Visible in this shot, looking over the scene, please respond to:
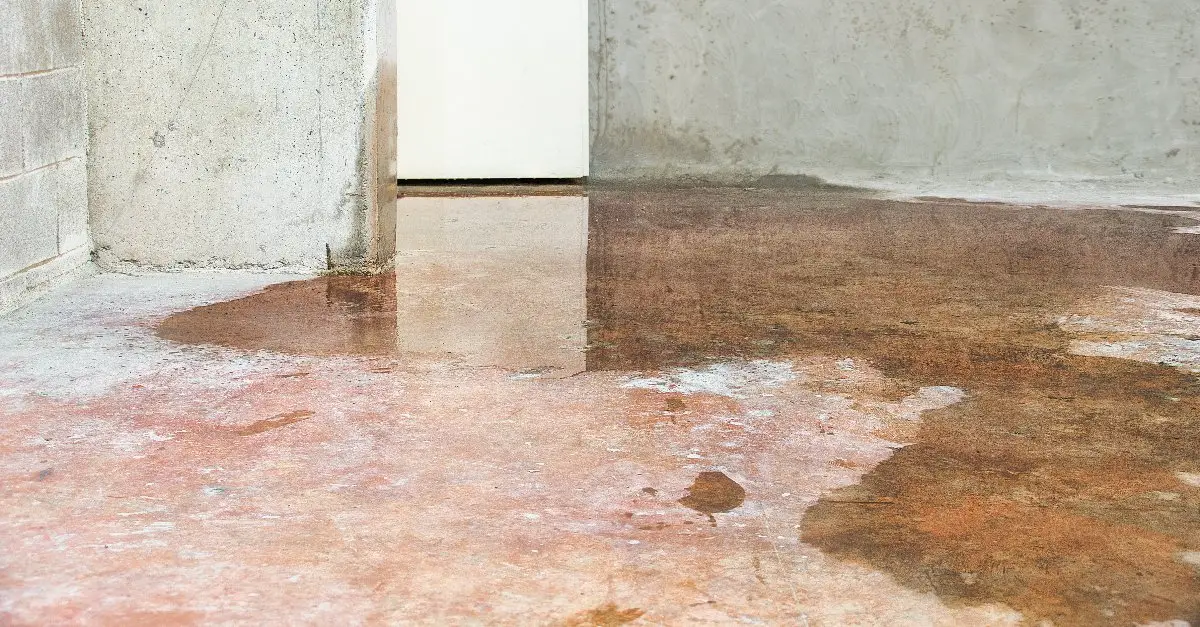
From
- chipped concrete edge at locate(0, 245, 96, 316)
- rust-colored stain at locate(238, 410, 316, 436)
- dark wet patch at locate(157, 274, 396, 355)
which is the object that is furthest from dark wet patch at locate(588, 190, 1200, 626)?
chipped concrete edge at locate(0, 245, 96, 316)

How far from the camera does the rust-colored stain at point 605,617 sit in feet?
5.21

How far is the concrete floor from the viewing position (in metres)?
1.69

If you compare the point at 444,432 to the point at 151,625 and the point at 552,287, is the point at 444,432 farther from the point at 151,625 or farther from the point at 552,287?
the point at 552,287

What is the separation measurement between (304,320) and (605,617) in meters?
1.86

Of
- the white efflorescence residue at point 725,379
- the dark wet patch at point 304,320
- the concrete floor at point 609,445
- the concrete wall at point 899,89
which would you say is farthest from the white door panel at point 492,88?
the white efflorescence residue at point 725,379

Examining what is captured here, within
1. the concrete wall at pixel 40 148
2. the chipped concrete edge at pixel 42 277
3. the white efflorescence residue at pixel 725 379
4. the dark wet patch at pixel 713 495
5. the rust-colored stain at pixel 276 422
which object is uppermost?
the concrete wall at pixel 40 148

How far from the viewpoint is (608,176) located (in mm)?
6246

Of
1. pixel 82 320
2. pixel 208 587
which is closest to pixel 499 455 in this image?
pixel 208 587

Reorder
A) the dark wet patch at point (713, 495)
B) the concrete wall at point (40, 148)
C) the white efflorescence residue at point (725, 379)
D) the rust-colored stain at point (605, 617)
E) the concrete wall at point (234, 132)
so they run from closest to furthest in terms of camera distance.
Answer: the rust-colored stain at point (605, 617), the dark wet patch at point (713, 495), the white efflorescence residue at point (725, 379), the concrete wall at point (40, 148), the concrete wall at point (234, 132)

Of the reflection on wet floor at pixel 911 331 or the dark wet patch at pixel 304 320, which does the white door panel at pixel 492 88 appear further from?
the dark wet patch at pixel 304 320

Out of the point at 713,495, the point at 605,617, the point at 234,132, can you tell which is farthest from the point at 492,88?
the point at 605,617

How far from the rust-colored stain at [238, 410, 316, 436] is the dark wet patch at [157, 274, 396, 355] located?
0.47 m

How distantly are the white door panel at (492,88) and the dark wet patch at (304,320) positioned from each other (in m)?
2.36

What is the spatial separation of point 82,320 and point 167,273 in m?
0.60
